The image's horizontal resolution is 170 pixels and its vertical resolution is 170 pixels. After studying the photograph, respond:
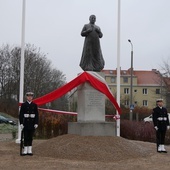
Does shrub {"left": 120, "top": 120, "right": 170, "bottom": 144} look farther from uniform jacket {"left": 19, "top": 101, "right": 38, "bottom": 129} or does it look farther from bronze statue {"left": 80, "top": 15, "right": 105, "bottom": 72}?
uniform jacket {"left": 19, "top": 101, "right": 38, "bottom": 129}

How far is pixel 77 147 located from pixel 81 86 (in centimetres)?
267

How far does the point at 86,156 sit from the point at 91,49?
14.5ft

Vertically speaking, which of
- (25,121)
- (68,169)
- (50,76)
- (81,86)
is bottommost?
(68,169)

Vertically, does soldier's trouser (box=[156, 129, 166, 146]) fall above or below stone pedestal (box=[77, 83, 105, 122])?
below

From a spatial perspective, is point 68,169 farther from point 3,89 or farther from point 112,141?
point 3,89

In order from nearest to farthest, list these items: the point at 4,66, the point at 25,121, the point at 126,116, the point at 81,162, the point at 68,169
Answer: the point at 68,169, the point at 81,162, the point at 25,121, the point at 126,116, the point at 4,66

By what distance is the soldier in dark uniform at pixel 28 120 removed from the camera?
10.9 metres

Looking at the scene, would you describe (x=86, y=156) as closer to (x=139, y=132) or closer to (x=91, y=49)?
(x=91, y=49)

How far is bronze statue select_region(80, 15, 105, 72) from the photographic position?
44.0ft

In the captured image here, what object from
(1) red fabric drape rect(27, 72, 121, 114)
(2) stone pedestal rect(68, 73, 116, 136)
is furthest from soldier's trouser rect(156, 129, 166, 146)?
(1) red fabric drape rect(27, 72, 121, 114)

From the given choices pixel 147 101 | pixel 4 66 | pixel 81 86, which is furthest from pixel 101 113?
pixel 147 101

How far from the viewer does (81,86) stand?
42.7 ft

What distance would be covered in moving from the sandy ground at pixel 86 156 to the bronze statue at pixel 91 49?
110 inches

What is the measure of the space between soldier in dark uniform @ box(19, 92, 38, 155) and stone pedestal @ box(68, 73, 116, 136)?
1872 mm
